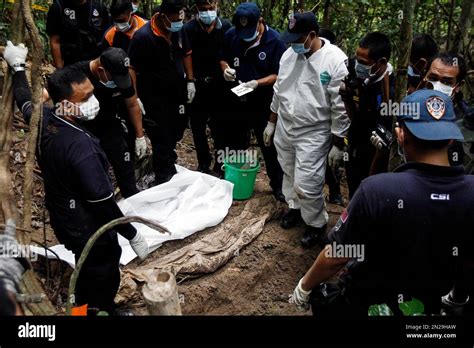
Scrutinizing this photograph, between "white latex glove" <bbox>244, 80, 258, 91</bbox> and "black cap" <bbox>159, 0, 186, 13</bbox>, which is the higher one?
"black cap" <bbox>159, 0, 186, 13</bbox>

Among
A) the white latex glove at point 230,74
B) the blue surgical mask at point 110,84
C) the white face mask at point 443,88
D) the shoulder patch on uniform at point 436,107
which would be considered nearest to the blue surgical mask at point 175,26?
the white latex glove at point 230,74

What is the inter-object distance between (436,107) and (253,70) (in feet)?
8.82

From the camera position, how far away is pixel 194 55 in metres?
4.80

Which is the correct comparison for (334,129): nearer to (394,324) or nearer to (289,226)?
(289,226)

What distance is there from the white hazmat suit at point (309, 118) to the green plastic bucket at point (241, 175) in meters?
0.45

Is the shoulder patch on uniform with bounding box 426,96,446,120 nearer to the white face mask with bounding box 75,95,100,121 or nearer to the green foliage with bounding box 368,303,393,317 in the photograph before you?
the green foliage with bounding box 368,303,393,317

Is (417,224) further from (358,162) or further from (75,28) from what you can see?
(75,28)

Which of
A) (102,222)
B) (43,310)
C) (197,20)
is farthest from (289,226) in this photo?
(43,310)

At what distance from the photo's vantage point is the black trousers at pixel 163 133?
14.6ft

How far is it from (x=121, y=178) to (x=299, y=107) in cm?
168

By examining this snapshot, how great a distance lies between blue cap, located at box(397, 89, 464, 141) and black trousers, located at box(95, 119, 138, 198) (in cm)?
261

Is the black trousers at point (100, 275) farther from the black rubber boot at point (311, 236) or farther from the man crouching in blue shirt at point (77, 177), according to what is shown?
the black rubber boot at point (311, 236)

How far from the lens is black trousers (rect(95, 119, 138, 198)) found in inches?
155

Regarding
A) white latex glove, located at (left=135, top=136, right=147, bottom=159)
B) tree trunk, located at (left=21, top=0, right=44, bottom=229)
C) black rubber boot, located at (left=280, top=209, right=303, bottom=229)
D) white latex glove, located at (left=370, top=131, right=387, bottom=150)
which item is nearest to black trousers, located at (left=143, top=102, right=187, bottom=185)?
white latex glove, located at (left=135, top=136, right=147, bottom=159)
